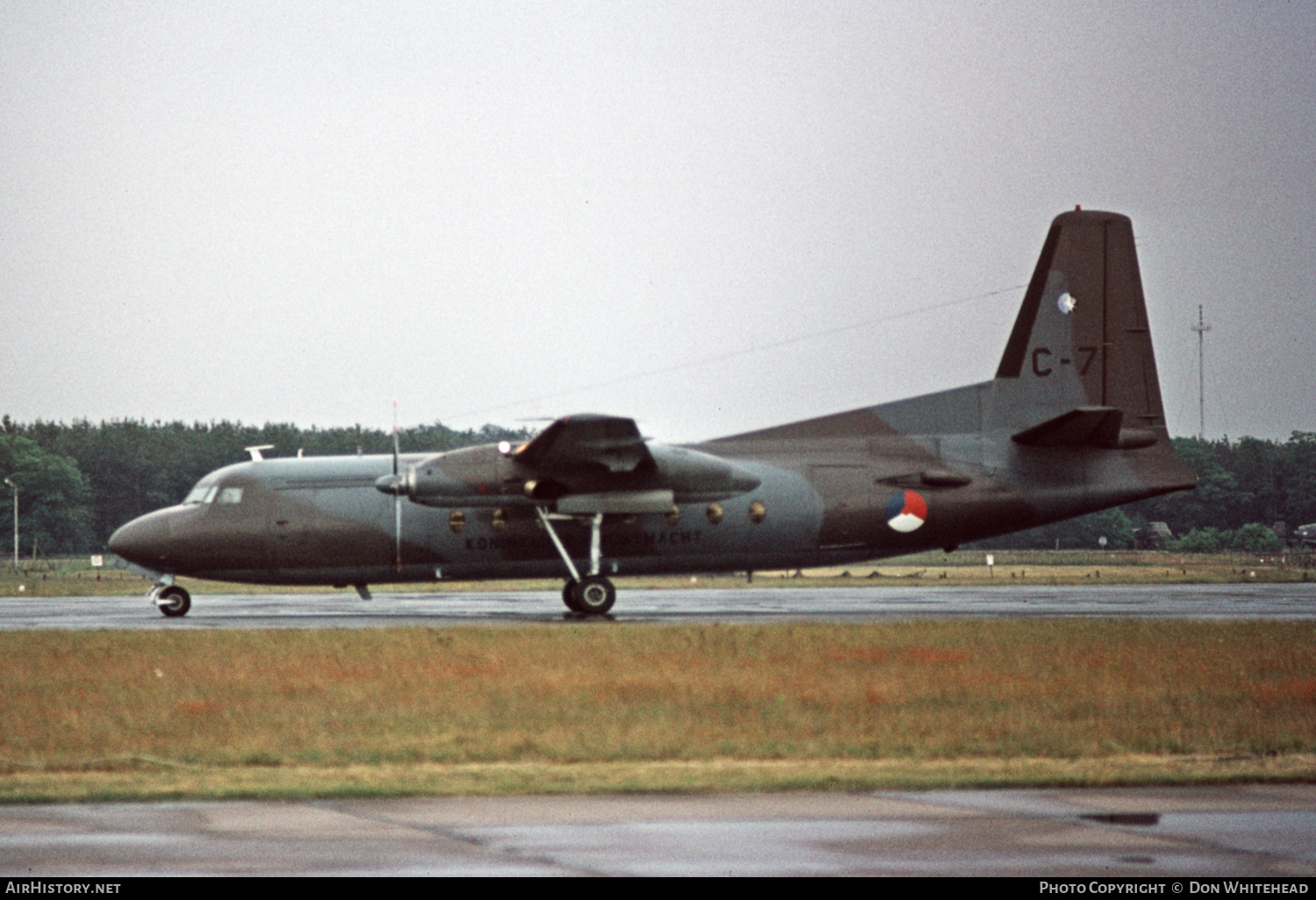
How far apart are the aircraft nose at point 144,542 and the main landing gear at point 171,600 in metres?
1.16

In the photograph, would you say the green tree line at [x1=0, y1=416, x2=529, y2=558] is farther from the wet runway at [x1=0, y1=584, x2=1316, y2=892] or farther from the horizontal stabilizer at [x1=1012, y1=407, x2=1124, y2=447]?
the wet runway at [x1=0, y1=584, x2=1316, y2=892]

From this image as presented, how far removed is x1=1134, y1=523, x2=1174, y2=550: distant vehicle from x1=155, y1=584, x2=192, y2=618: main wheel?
78859 mm

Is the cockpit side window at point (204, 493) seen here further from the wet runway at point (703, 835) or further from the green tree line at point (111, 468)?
the green tree line at point (111, 468)

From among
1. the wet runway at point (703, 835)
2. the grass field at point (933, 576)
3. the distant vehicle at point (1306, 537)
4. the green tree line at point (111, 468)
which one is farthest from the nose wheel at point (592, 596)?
the distant vehicle at point (1306, 537)

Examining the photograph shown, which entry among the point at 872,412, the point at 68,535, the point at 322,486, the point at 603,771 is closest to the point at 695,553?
the point at 872,412

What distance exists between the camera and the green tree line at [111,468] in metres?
70.9

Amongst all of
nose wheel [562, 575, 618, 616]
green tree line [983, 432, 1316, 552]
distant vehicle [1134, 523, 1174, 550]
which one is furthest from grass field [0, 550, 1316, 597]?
green tree line [983, 432, 1316, 552]

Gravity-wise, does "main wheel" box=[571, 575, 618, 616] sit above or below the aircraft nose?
below

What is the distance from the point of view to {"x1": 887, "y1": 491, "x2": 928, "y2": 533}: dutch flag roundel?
28828 mm

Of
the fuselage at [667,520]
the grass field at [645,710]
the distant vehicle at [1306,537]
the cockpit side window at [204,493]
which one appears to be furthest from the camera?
the distant vehicle at [1306,537]

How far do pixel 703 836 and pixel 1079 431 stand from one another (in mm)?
21707

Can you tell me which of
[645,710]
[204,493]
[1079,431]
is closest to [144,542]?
[204,493]

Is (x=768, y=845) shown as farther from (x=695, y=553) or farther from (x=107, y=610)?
(x=107, y=610)

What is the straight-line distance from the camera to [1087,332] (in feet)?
98.8
